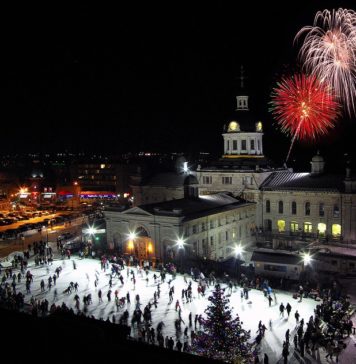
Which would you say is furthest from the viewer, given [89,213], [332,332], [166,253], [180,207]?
[89,213]

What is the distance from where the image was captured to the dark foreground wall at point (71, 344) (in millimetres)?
15289

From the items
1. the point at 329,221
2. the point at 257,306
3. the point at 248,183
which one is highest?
the point at 248,183

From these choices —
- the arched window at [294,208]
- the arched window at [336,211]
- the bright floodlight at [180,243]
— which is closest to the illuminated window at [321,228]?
the arched window at [336,211]

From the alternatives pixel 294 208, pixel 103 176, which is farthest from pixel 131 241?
pixel 103 176

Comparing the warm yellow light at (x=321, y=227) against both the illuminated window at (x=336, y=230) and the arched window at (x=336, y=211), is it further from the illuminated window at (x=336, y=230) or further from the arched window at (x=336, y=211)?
the arched window at (x=336, y=211)

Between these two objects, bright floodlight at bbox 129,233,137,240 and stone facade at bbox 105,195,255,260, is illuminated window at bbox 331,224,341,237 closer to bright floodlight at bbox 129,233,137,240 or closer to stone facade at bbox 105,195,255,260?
stone facade at bbox 105,195,255,260

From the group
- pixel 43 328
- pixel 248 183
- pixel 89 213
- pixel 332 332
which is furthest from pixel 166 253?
pixel 89 213

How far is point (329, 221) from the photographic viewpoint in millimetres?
55719

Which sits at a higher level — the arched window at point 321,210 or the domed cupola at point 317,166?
the domed cupola at point 317,166

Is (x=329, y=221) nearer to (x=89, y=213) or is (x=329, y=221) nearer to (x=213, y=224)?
(x=213, y=224)

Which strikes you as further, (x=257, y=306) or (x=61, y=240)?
(x=61, y=240)

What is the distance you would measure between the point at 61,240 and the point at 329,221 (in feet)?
110

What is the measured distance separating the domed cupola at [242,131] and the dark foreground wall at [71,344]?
165 ft

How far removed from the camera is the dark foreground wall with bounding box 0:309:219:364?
15289 mm
